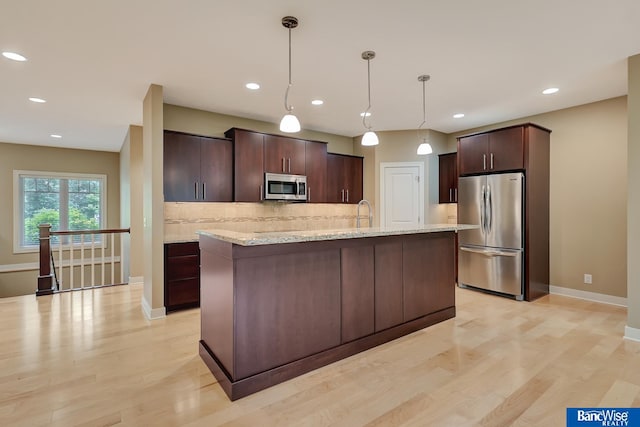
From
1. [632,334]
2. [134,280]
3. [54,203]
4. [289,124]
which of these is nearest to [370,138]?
[289,124]

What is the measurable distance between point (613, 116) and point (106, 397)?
6186 millimetres

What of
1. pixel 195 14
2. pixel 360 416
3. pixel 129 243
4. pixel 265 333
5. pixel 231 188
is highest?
pixel 195 14

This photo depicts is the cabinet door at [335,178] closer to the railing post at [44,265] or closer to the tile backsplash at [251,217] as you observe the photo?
the tile backsplash at [251,217]

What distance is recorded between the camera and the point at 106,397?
2.18 m

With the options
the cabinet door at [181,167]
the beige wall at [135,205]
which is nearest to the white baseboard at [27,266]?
the beige wall at [135,205]

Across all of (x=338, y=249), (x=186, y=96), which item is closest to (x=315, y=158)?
(x=186, y=96)

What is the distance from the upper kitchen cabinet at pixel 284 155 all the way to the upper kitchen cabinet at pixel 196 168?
61cm

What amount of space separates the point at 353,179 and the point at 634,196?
3.96m

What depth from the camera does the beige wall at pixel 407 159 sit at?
5926 mm

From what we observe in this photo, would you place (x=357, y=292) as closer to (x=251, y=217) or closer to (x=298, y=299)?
(x=298, y=299)

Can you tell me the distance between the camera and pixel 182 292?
13.3ft

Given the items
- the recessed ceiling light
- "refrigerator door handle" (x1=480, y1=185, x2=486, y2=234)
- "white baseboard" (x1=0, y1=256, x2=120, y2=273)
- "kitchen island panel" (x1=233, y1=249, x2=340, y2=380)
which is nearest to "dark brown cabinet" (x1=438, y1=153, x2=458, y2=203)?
"refrigerator door handle" (x1=480, y1=185, x2=486, y2=234)

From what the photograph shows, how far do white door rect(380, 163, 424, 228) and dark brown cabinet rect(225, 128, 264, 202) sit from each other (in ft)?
7.98

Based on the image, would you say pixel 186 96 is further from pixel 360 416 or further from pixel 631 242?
pixel 631 242
